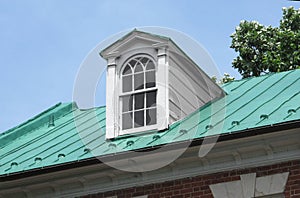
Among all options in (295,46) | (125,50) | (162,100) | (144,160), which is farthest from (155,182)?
(295,46)

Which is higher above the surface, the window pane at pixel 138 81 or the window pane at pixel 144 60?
the window pane at pixel 144 60

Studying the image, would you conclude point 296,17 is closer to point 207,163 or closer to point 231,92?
point 231,92

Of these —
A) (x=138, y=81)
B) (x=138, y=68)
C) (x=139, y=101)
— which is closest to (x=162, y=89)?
(x=139, y=101)

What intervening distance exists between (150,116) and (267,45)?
1248 centimetres

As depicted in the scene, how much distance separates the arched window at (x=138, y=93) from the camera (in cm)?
1933

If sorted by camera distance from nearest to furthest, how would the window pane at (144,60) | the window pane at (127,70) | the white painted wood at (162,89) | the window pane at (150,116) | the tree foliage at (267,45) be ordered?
the white painted wood at (162,89)
the window pane at (150,116)
the window pane at (144,60)
the window pane at (127,70)
the tree foliage at (267,45)

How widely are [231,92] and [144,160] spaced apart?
3460 millimetres

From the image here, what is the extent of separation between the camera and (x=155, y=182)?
59.4 feet

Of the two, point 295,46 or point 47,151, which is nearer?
point 47,151

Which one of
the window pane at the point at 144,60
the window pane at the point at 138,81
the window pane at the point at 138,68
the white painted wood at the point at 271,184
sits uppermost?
the window pane at the point at 144,60

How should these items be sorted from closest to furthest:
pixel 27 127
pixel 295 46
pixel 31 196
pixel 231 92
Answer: pixel 31 196 → pixel 231 92 → pixel 27 127 → pixel 295 46

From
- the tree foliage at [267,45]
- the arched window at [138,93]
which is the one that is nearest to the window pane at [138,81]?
the arched window at [138,93]

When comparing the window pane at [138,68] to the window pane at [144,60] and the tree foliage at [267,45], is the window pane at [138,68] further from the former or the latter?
the tree foliage at [267,45]

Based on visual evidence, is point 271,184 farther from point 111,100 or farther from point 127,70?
point 127,70
